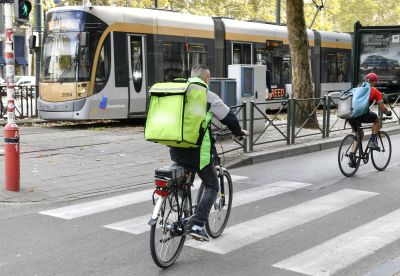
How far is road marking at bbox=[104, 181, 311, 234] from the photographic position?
579 centimetres

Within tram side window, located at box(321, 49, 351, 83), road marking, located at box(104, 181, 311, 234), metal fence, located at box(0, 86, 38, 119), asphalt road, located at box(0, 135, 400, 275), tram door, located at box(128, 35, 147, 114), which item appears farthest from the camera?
tram side window, located at box(321, 49, 351, 83)

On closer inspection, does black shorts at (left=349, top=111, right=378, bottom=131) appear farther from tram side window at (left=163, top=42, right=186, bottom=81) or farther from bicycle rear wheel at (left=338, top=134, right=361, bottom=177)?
tram side window at (left=163, top=42, right=186, bottom=81)

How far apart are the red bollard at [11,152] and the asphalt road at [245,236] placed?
72 centimetres

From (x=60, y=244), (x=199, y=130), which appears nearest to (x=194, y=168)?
(x=199, y=130)

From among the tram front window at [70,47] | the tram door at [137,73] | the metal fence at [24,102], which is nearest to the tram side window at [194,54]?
the tram door at [137,73]

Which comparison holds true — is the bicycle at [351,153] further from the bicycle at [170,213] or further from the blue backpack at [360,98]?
the bicycle at [170,213]

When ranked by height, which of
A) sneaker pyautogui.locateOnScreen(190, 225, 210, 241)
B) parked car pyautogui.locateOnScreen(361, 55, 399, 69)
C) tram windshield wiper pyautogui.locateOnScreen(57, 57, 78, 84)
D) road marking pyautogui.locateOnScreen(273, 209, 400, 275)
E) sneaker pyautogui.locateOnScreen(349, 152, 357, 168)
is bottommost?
road marking pyautogui.locateOnScreen(273, 209, 400, 275)

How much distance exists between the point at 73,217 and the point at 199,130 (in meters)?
2.45

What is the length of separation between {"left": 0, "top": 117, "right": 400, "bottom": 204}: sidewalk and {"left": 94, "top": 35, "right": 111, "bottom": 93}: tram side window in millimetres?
1241

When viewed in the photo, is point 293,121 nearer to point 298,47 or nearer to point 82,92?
point 298,47

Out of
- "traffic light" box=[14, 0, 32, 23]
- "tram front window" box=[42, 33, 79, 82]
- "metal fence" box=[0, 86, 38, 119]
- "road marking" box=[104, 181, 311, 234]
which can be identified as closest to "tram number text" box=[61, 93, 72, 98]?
"tram front window" box=[42, 33, 79, 82]

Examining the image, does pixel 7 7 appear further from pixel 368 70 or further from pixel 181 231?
pixel 368 70

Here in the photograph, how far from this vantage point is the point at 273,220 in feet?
20.3

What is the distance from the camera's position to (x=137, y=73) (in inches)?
619
